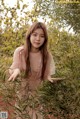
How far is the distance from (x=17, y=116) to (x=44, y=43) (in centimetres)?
69

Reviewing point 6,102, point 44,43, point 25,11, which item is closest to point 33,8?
point 25,11

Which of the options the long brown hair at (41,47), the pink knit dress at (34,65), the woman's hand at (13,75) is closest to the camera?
the woman's hand at (13,75)

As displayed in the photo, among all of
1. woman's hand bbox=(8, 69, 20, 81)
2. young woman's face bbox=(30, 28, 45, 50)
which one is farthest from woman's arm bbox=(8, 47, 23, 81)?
young woman's face bbox=(30, 28, 45, 50)

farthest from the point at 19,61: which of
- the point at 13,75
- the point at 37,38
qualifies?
the point at 13,75

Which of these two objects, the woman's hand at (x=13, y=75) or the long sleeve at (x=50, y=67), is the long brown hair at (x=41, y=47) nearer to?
the long sleeve at (x=50, y=67)

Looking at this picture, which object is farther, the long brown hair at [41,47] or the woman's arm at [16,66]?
the long brown hair at [41,47]

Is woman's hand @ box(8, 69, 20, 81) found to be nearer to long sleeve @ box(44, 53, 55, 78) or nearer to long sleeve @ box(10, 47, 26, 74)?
long sleeve @ box(10, 47, 26, 74)

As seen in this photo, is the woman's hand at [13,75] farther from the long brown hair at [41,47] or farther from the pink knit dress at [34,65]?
the long brown hair at [41,47]

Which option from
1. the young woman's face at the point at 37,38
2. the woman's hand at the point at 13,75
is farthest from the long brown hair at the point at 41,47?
the woman's hand at the point at 13,75

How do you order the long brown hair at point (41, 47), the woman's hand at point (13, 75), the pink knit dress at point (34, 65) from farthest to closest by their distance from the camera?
the long brown hair at point (41, 47) < the pink knit dress at point (34, 65) < the woman's hand at point (13, 75)

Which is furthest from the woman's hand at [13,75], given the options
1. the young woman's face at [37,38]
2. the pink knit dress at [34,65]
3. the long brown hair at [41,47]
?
the young woman's face at [37,38]

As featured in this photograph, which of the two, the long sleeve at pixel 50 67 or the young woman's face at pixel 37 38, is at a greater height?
the young woman's face at pixel 37 38

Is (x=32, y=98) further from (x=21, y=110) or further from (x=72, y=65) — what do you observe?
(x=72, y=65)

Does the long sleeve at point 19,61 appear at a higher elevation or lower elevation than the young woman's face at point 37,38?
lower
